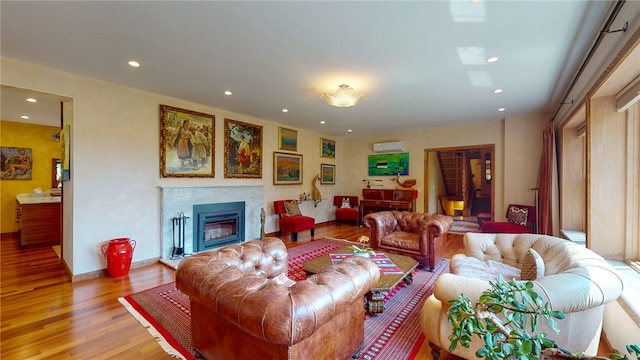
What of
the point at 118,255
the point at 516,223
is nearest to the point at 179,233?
the point at 118,255

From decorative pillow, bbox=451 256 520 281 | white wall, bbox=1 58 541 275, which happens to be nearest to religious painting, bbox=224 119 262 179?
white wall, bbox=1 58 541 275

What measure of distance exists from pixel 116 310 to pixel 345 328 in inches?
97.8

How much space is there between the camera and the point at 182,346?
205 centimetres

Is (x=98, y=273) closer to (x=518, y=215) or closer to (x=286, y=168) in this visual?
(x=286, y=168)

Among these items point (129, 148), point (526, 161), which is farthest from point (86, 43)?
point (526, 161)

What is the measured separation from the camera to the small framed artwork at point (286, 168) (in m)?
6.16

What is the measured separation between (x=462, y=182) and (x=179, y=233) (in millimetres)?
9293

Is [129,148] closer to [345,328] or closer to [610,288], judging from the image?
[345,328]

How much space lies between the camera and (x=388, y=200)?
7.04 m

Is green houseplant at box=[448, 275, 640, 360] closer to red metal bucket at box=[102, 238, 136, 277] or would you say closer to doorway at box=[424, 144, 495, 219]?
red metal bucket at box=[102, 238, 136, 277]

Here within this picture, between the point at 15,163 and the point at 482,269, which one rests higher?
the point at 15,163

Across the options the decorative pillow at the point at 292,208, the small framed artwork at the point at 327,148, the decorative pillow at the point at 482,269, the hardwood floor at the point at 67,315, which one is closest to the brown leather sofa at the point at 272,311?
the hardwood floor at the point at 67,315

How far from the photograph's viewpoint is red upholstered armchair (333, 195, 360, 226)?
23.6ft

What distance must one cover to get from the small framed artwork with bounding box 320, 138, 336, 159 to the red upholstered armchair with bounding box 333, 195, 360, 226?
1344 millimetres
